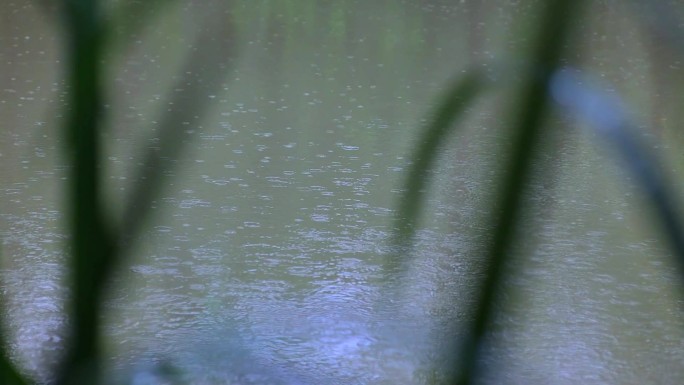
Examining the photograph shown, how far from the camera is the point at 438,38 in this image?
4414 mm

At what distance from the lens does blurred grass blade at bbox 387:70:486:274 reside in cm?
16

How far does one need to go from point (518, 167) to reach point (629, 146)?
0.06ft

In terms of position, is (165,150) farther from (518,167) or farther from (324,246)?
(324,246)

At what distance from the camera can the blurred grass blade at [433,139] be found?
0.16 meters

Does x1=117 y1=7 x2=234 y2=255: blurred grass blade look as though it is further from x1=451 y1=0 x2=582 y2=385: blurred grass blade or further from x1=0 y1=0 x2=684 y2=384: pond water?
x1=0 y1=0 x2=684 y2=384: pond water

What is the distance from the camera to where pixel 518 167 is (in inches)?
5.4

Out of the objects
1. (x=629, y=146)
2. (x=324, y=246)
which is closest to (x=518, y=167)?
(x=629, y=146)

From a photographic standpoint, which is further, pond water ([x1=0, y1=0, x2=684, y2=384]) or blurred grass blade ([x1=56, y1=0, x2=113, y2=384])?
pond water ([x1=0, y1=0, x2=684, y2=384])

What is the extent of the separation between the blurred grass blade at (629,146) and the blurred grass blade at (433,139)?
0.07 feet

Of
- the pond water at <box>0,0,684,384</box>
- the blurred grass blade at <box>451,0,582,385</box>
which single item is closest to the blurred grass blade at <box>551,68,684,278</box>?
the blurred grass blade at <box>451,0,582,385</box>

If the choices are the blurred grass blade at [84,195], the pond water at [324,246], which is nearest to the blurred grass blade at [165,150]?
the blurred grass blade at [84,195]

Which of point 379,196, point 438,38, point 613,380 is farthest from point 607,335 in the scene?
point 438,38

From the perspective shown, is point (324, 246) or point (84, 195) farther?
point (324, 246)

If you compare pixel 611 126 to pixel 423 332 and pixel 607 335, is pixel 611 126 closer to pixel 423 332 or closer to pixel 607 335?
pixel 423 332
